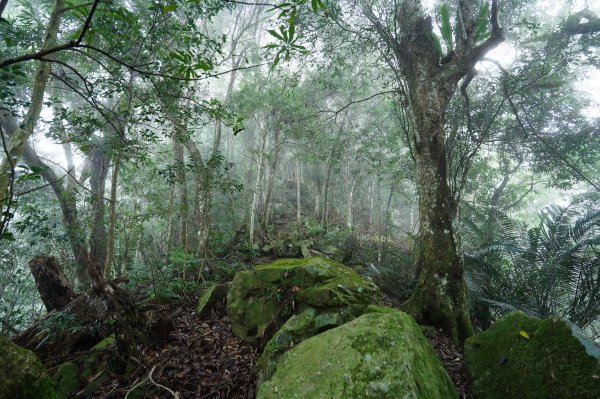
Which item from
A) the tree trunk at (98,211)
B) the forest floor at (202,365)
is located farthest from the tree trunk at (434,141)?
the tree trunk at (98,211)

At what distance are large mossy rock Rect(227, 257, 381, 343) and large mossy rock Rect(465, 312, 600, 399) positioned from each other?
1.50 metres

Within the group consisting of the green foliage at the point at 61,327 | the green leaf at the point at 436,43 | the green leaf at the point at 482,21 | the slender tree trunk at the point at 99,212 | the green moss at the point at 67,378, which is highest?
the green leaf at the point at 482,21

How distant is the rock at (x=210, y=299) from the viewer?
16.1 feet

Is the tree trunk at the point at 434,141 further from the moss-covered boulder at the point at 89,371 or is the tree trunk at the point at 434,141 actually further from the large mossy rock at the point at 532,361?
the moss-covered boulder at the point at 89,371

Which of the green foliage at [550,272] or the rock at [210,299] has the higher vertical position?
the green foliage at [550,272]

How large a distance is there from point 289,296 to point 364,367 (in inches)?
98.0

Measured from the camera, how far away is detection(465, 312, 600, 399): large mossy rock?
2.13 m

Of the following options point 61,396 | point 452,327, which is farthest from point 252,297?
point 452,327

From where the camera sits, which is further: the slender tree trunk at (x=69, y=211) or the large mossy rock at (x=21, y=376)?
the slender tree trunk at (x=69, y=211)

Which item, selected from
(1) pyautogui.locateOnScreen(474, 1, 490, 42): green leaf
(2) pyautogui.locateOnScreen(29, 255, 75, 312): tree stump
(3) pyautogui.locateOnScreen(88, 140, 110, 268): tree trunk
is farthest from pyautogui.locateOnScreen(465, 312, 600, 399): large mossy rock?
(2) pyautogui.locateOnScreen(29, 255, 75, 312): tree stump

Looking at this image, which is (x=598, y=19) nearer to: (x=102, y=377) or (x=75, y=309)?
(x=102, y=377)

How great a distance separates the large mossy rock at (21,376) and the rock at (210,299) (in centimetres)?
300

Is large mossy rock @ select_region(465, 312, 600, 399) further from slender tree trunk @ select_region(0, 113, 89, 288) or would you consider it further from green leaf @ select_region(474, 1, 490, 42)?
slender tree trunk @ select_region(0, 113, 89, 288)

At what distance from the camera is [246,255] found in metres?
9.26
